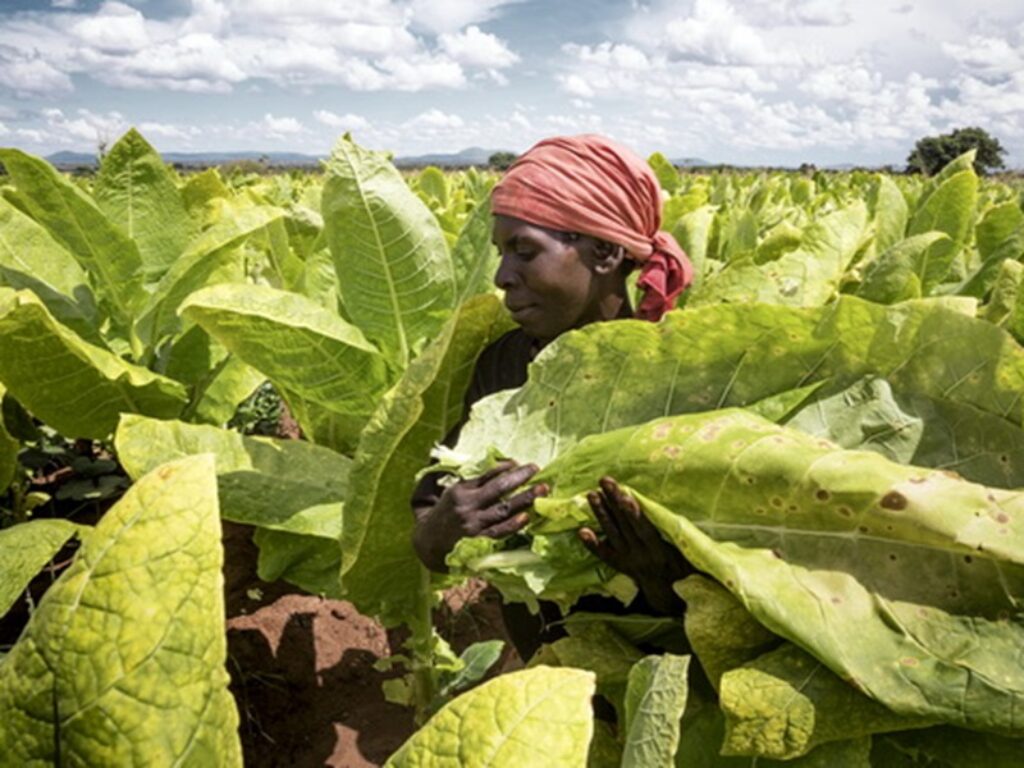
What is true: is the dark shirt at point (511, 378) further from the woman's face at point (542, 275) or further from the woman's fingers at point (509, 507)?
the woman's fingers at point (509, 507)

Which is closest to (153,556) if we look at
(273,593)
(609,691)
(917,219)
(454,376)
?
(609,691)

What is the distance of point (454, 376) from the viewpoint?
72.5 inches

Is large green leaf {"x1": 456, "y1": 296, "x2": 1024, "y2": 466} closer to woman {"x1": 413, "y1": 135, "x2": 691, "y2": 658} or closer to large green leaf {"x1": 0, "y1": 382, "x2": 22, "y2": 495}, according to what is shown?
woman {"x1": 413, "y1": 135, "x2": 691, "y2": 658}

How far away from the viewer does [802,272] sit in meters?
1.92

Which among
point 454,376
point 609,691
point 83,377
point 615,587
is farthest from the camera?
point 83,377

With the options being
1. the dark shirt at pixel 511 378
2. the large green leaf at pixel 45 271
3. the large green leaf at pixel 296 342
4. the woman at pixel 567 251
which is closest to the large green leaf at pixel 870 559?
the woman at pixel 567 251

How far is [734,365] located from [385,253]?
1.00 metres

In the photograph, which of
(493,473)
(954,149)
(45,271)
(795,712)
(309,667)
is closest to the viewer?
(795,712)

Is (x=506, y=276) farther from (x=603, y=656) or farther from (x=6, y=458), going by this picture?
(x=6, y=458)

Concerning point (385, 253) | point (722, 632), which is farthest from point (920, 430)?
point (385, 253)

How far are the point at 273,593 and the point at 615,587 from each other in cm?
242

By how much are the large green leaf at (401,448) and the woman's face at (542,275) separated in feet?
0.26

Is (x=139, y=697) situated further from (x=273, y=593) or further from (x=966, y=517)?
(x=273, y=593)

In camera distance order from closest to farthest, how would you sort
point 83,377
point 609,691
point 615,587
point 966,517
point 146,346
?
1. point 966,517
2. point 615,587
3. point 609,691
4. point 83,377
5. point 146,346
